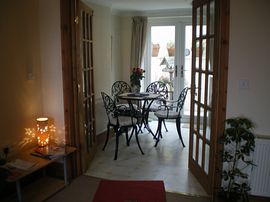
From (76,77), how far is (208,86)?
1.57 m

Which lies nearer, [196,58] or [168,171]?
[196,58]

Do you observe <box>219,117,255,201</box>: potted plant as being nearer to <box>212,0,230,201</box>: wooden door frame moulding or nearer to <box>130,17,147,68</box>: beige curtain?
<box>212,0,230,201</box>: wooden door frame moulding

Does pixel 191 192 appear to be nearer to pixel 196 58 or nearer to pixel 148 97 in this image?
pixel 196 58

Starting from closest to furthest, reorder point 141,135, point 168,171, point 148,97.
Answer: point 168,171 → point 148,97 → point 141,135

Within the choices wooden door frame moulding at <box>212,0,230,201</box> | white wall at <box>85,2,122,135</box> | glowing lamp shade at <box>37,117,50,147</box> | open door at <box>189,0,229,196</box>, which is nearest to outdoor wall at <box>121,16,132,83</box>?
white wall at <box>85,2,122,135</box>

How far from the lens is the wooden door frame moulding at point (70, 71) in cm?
318

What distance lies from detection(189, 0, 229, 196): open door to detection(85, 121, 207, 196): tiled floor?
20cm

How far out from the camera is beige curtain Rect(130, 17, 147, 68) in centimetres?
621

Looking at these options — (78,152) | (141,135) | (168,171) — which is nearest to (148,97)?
(141,135)

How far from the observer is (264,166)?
2.76 meters

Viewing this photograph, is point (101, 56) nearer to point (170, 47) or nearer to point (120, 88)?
point (120, 88)

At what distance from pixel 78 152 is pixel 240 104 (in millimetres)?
2009

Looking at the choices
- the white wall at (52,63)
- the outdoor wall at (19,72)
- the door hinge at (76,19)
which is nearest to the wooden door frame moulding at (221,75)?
the door hinge at (76,19)

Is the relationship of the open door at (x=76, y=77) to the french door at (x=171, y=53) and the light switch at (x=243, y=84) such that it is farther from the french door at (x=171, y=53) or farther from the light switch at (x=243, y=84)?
the french door at (x=171, y=53)
